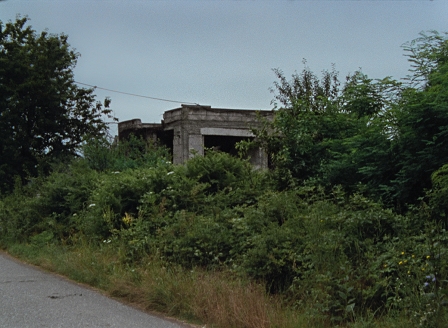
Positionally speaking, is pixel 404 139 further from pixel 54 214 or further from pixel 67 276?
pixel 54 214

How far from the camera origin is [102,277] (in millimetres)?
9547

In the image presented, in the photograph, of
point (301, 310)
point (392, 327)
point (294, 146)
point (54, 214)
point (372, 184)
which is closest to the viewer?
point (392, 327)

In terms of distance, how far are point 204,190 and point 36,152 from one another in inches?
615

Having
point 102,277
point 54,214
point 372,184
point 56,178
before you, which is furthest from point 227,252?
point 56,178

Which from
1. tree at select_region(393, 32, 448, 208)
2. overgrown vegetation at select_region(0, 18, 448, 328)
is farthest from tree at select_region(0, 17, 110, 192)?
tree at select_region(393, 32, 448, 208)

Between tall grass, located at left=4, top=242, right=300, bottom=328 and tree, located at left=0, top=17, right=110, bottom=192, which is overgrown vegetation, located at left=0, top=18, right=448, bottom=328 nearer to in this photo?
tall grass, located at left=4, top=242, right=300, bottom=328

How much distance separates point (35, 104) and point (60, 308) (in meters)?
19.5

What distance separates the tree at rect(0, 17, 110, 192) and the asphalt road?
14665mm

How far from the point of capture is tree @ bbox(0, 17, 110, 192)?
2470 centimetres

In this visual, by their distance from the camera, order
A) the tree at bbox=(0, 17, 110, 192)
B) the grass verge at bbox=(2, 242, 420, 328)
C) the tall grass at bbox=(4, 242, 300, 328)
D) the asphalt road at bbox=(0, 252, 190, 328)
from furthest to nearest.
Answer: the tree at bbox=(0, 17, 110, 192)
the asphalt road at bbox=(0, 252, 190, 328)
the tall grass at bbox=(4, 242, 300, 328)
the grass verge at bbox=(2, 242, 420, 328)

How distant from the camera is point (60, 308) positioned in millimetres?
7832

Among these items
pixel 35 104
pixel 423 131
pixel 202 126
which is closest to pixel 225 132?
pixel 202 126

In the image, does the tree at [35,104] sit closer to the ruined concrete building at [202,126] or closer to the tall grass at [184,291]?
the ruined concrete building at [202,126]

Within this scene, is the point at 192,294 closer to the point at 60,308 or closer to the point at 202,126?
the point at 60,308
